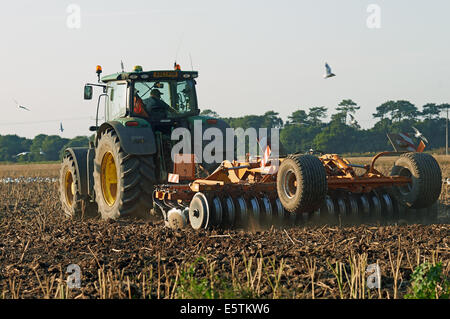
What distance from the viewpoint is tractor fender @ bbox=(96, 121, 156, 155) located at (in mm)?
8445

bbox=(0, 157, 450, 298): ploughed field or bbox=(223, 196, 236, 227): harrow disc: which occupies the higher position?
bbox=(223, 196, 236, 227): harrow disc

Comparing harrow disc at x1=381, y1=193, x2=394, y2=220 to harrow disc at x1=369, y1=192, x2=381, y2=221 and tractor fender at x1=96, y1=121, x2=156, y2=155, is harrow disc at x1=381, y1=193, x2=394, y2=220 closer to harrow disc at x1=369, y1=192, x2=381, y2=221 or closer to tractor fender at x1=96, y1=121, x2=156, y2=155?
harrow disc at x1=369, y1=192, x2=381, y2=221

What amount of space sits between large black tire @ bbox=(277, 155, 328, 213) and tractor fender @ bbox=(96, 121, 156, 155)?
6.80ft

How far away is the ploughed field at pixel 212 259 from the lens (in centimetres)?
450

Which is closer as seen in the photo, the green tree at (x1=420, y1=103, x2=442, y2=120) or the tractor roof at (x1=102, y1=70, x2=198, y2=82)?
the tractor roof at (x1=102, y1=70, x2=198, y2=82)

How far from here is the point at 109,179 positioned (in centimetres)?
948

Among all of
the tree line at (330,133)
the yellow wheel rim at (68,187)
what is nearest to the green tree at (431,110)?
the tree line at (330,133)

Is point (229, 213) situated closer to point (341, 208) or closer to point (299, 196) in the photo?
point (299, 196)

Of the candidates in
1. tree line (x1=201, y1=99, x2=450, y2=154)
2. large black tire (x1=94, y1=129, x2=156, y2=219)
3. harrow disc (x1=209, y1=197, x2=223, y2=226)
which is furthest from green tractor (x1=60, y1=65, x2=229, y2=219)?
tree line (x1=201, y1=99, x2=450, y2=154)

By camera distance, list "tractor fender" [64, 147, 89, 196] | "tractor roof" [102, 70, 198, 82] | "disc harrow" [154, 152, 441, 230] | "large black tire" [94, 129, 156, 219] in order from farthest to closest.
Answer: "tractor fender" [64, 147, 89, 196], "tractor roof" [102, 70, 198, 82], "large black tire" [94, 129, 156, 219], "disc harrow" [154, 152, 441, 230]

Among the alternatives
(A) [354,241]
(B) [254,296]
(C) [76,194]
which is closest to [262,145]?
(A) [354,241]

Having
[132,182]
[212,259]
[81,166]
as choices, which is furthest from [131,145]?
[212,259]

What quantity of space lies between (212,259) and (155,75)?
172 inches

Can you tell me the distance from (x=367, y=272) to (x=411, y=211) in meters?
3.89
